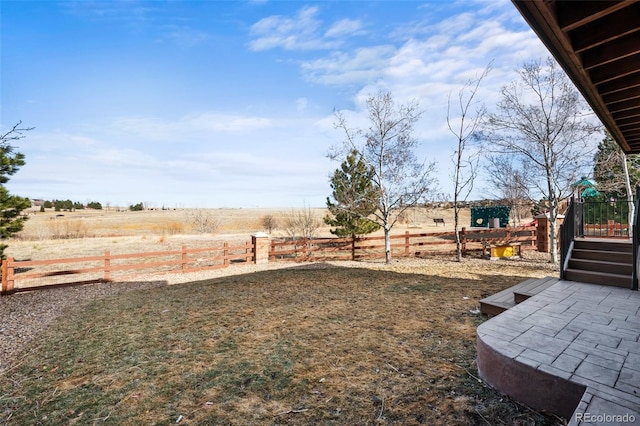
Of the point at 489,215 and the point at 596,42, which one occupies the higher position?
the point at 596,42

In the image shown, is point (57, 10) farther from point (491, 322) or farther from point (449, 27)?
point (491, 322)

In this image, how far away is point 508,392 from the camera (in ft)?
8.63

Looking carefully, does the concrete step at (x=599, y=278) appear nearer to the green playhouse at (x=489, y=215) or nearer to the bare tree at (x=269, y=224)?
the green playhouse at (x=489, y=215)

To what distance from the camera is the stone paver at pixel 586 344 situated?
6.60 ft

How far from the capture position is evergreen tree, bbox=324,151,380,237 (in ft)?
39.0

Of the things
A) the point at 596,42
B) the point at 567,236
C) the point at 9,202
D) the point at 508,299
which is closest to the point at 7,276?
the point at 9,202

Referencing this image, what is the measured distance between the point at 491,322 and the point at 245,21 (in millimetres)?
9626

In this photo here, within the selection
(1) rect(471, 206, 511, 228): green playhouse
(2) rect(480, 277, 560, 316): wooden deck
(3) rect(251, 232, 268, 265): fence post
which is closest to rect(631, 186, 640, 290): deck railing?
(2) rect(480, 277, 560, 316): wooden deck

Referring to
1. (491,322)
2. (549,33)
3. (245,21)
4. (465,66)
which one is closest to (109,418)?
(491,322)

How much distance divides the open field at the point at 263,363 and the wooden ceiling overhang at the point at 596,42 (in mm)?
3047

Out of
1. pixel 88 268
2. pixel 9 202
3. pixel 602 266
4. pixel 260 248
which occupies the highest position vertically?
pixel 9 202

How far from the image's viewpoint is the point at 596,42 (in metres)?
2.55

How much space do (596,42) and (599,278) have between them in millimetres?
4992

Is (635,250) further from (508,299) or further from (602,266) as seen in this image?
(508,299)
